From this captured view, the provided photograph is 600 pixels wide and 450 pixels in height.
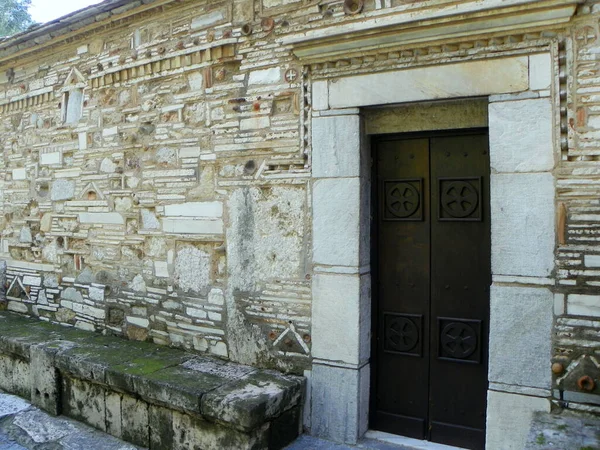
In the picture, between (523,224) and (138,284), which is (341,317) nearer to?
(523,224)

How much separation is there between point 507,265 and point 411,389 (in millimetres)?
1114

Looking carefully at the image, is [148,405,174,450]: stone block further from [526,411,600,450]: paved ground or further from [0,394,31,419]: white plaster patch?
[526,411,600,450]: paved ground

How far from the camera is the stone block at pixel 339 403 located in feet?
11.3

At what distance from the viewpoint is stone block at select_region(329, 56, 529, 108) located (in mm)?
2914

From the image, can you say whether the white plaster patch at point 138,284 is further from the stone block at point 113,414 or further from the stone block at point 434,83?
the stone block at point 434,83

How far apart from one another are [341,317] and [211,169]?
58.9 inches

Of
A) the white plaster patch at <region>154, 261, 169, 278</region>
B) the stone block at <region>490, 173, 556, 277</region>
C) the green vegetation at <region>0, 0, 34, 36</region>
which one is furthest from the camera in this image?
the green vegetation at <region>0, 0, 34, 36</region>

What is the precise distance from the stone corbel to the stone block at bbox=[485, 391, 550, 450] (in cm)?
200

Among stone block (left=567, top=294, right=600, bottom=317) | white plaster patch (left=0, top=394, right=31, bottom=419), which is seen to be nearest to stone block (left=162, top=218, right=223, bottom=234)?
white plaster patch (left=0, top=394, right=31, bottom=419)

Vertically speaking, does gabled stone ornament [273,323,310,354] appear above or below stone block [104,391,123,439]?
above

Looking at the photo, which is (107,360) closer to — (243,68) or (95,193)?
(95,193)

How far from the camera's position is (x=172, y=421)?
3.48 meters

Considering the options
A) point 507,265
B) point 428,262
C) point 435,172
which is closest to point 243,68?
point 435,172

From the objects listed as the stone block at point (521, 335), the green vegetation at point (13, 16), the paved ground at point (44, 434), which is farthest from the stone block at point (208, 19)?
the green vegetation at point (13, 16)
